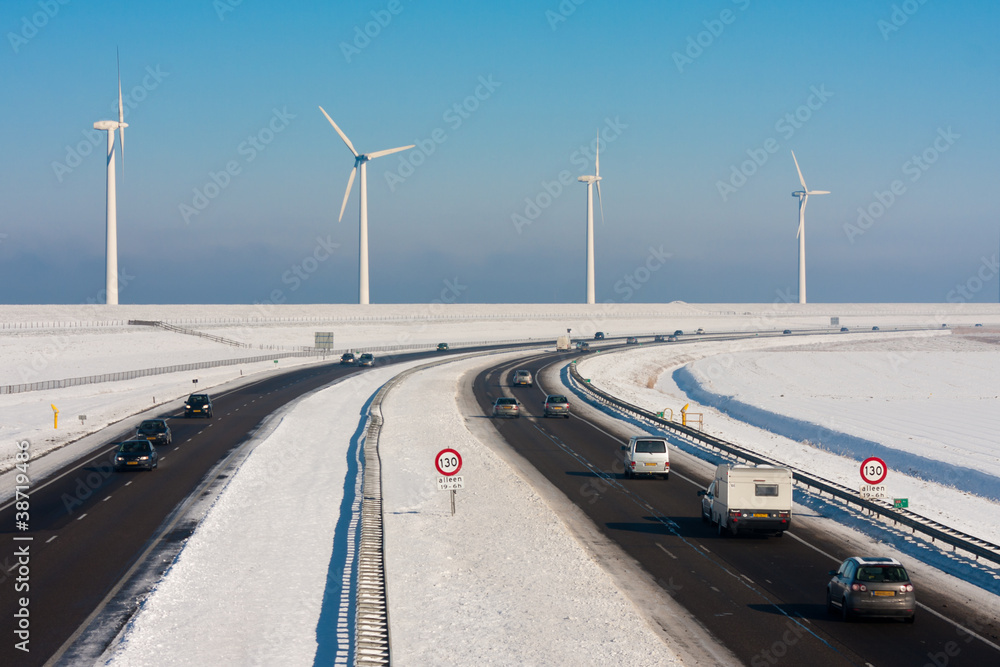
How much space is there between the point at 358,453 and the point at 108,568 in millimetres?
22402

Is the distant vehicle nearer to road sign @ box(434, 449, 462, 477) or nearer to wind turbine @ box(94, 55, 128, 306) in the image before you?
road sign @ box(434, 449, 462, 477)

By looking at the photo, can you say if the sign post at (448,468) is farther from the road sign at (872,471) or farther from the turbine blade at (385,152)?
the turbine blade at (385,152)

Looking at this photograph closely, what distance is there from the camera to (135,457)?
4078cm

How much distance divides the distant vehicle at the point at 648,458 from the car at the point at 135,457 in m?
21.7

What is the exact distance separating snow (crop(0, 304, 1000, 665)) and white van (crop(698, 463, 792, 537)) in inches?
110

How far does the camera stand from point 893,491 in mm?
40281

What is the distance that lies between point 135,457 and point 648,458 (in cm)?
2298

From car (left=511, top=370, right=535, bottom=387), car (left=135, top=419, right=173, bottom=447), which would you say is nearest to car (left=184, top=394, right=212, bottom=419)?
car (left=135, top=419, right=173, bottom=447)

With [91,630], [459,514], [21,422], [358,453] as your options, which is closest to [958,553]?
[459,514]

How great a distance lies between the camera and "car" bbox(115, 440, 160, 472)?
40.7 m

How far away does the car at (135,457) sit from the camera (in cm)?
4072

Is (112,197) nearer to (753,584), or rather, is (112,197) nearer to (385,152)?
(385,152)

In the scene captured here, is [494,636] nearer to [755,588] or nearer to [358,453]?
[755,588]

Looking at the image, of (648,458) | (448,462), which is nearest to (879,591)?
(448,462)
